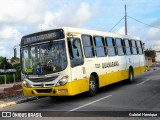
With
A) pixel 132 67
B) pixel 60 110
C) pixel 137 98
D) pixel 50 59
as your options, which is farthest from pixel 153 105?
pixel 132 67

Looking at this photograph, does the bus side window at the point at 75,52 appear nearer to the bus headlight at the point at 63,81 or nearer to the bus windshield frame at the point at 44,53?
the bus windshield frame at the point at 44,53

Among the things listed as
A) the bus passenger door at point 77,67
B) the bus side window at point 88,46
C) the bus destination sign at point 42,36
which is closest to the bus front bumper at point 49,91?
the bus passenger door at point 77,67

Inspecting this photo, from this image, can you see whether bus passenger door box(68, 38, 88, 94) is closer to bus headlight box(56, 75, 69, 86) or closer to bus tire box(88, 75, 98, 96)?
bus headlight box(56, 75, 69, 86)

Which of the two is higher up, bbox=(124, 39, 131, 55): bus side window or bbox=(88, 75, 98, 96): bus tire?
bbox=(124, 39, 131, 55): bus side window

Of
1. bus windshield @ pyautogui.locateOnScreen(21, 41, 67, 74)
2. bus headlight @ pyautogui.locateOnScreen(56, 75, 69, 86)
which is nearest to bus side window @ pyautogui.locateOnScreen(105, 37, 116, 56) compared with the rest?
bus windshield @ pyautogui.locateOnScreen(21, 41, 67, 74)

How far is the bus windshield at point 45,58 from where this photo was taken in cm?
1401

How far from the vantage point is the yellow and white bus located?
13945 millimetres

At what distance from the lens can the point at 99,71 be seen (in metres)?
16.8

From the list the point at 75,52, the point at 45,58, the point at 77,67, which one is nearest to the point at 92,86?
the point at 77,67

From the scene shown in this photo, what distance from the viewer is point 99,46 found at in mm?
17375

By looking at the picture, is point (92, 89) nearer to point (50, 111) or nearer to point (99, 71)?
point (99, 71)

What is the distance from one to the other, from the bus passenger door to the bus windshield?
1.34 ft

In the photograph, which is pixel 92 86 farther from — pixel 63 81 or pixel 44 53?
pixel 44 53

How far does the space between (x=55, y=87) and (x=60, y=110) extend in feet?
5.34
